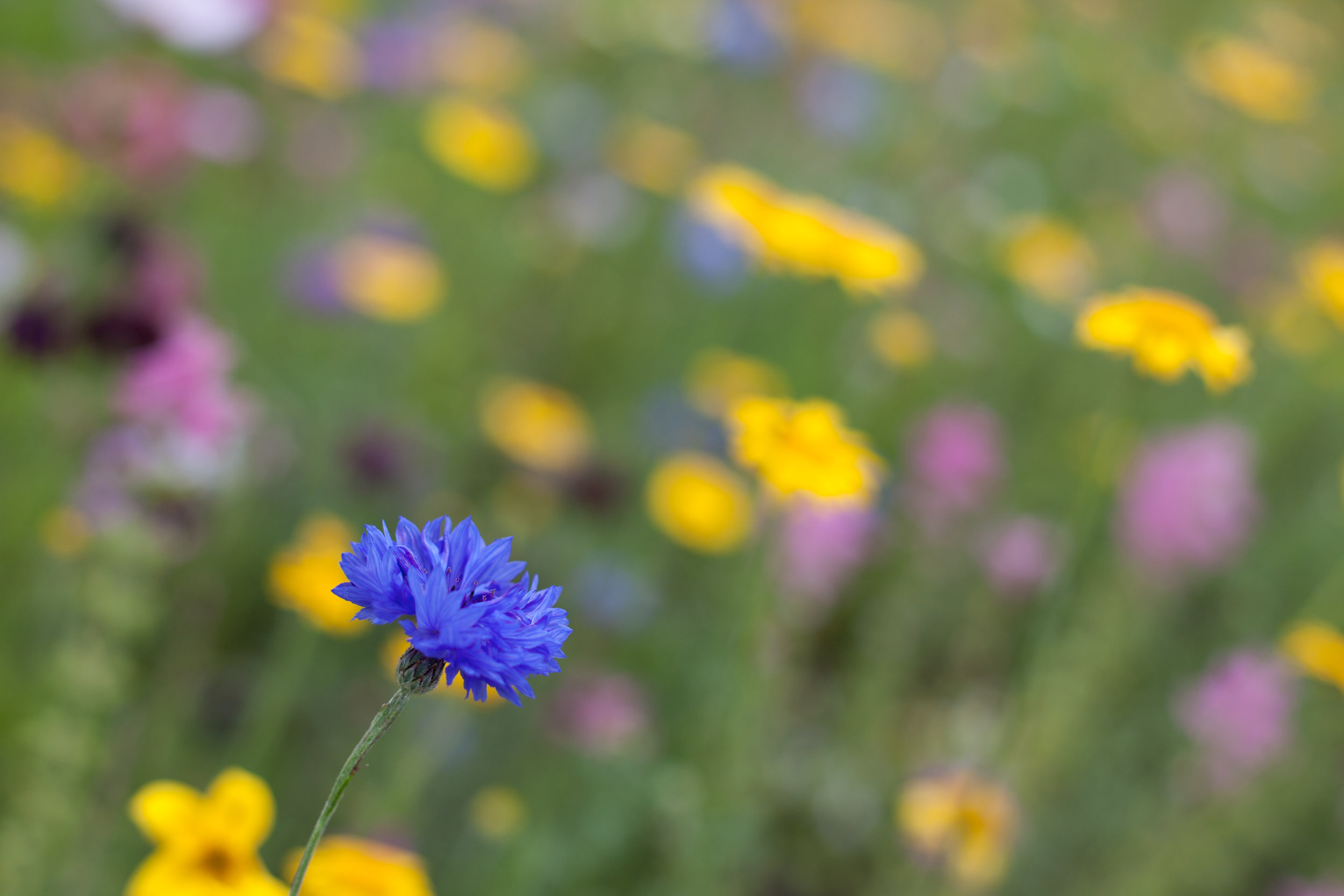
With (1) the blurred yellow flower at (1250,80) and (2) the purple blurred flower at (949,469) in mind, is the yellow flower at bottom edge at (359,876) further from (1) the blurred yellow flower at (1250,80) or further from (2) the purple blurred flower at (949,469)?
(1) the blurred yellow flower at (1250,80)

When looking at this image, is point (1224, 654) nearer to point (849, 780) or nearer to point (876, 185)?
point (849, 780)

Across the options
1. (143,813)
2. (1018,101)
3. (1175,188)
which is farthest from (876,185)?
(143,813)

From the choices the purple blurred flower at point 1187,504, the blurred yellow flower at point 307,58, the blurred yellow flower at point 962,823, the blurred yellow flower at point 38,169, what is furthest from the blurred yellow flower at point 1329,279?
the blurred yellow flower at point 307,58

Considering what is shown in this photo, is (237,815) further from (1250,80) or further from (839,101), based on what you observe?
(1250,80)

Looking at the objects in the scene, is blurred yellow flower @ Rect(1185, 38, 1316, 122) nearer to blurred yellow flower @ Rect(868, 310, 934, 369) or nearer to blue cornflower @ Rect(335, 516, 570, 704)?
blurred yellow flower @ Rect(868, 310, 934, 369)

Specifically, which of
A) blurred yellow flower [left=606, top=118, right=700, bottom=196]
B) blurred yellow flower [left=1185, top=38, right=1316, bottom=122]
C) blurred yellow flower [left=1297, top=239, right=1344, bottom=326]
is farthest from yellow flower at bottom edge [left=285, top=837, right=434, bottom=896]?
blurred yellow flower [left=1185, top=38, right=1316, bottom=122]
